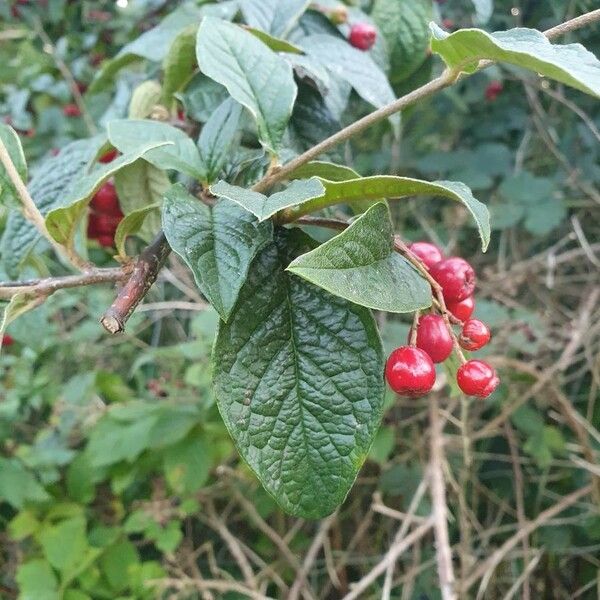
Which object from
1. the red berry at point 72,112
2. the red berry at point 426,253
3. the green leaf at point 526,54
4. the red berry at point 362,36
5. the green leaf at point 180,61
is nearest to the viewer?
the green leaf at point 526,54

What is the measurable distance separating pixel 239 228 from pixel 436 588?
50.4 inches

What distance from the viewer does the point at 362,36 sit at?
0.95m

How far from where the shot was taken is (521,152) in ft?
6.14

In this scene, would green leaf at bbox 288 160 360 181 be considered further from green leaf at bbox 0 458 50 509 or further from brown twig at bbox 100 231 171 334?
green leaf at bbox 0 458 50 509

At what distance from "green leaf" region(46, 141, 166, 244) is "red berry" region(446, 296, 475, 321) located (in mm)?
279

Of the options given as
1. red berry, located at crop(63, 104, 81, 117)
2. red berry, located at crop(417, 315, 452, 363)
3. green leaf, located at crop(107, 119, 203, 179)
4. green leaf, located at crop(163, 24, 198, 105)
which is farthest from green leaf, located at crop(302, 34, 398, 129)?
red berry, located at crop(63, 104, 81, 117)

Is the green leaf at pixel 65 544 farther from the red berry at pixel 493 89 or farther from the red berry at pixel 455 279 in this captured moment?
the red berry at pixel 493 89

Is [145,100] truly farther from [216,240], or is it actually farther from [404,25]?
[216,240]

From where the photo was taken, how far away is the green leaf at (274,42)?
79 centimetres

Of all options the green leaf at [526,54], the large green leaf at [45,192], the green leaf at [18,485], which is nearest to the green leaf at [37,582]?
the green leaf at [18,485]

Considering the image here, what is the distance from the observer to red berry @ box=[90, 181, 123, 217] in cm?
89

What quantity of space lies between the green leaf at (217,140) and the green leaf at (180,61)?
203 millimetres

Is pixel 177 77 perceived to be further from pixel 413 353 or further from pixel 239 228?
pixel 413 353

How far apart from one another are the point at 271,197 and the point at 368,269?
9 cm
